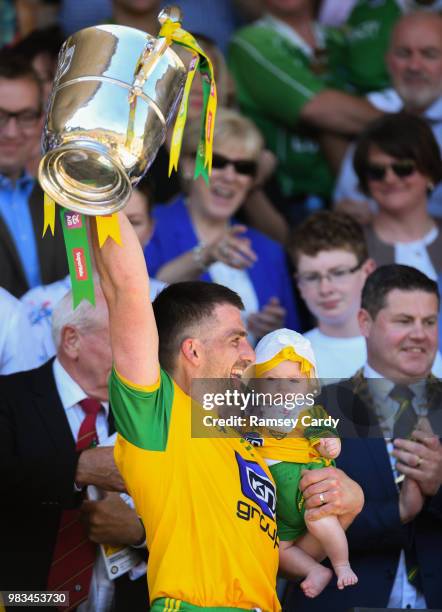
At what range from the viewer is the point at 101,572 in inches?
163

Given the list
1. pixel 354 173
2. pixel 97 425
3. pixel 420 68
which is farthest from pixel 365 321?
pixel 420 68

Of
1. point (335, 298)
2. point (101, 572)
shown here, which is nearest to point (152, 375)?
point (101, 572)

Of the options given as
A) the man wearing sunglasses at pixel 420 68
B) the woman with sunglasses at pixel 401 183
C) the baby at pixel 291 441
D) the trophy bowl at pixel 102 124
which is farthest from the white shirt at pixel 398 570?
the man wearing sunglasses at pixel 420 68

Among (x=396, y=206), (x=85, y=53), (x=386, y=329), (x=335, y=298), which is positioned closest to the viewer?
(x=85, y=53)

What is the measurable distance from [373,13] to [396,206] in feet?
6.25

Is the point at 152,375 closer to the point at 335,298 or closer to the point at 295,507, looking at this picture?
the point at 295,507

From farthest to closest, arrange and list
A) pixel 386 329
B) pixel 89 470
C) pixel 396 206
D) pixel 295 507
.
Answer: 1. pixel 396 206
2. pixel 386 329
3. pixel 89 470
4. pixel 295 507

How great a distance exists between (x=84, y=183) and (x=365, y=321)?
1.82 meters

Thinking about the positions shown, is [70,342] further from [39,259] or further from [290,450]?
[290,450]

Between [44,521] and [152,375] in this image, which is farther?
[44,521]

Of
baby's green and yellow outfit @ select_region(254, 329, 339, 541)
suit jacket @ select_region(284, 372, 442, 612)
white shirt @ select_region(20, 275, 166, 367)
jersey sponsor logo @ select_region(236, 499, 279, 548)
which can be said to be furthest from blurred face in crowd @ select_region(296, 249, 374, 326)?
jersey sponsor logo @ select_region(236, 499, 279, 548)

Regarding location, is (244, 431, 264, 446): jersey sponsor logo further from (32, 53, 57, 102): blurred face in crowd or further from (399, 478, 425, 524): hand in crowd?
(32, 53, 57, 102): blurred face in crowd

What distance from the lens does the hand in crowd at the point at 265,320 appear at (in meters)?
5.28

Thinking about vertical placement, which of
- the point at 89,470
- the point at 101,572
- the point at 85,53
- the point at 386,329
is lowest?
the point at 101,572
